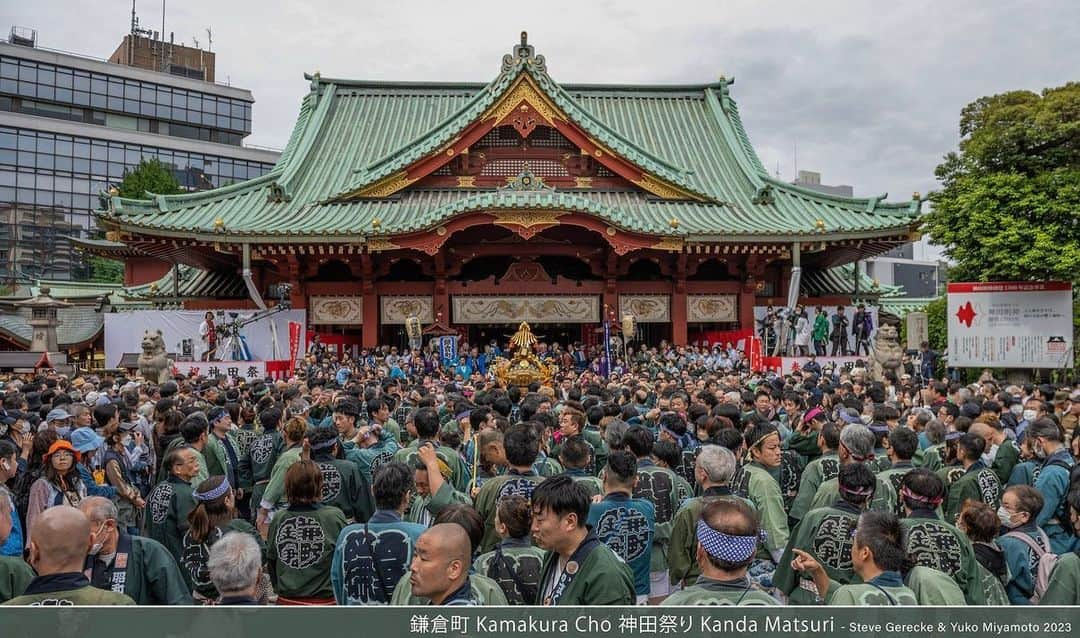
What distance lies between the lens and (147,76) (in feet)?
174

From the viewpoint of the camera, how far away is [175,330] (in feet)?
68.2

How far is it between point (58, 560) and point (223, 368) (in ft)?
51.7

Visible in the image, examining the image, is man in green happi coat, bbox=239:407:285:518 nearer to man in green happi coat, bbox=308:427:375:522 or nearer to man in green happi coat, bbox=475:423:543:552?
man in green happi coat, bbox=308:427:375:522

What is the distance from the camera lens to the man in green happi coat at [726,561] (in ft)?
10.8

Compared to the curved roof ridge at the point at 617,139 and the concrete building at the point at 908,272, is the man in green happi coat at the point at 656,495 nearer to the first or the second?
the curved roof ridge at the point at 617,139

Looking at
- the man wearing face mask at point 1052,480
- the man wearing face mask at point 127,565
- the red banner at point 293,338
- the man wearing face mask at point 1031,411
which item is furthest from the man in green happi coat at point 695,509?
the red banner at point 293,338

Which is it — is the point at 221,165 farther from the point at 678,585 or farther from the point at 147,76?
the point at 678,585

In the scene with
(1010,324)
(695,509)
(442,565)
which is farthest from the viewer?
(1010,324)

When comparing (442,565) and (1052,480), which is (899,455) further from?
(442,565)

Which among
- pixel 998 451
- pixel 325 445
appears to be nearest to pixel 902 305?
pixel 998 451

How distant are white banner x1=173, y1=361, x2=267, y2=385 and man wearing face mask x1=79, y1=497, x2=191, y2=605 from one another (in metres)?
14.4

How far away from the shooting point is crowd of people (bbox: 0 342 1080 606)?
352cm

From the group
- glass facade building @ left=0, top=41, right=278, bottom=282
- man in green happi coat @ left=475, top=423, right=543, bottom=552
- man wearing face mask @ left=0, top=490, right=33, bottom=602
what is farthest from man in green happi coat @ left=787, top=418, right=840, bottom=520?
glass facade building @ left=0, top=41, right=278, bottom=282

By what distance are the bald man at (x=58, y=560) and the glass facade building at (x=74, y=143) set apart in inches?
1837
